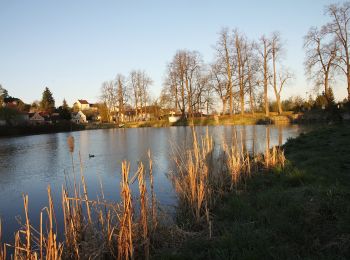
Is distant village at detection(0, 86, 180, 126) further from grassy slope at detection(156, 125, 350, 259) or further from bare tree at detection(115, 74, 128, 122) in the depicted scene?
grassy slope at detection(156, 125, 350, 259)

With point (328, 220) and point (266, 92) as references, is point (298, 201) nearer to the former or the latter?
point (328, 220)

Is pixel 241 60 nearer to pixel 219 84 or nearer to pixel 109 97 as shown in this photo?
pixel 219 84

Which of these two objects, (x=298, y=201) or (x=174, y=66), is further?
(x=174, y=66)

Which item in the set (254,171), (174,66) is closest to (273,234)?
(254,171)

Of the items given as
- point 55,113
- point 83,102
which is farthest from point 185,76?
point 83,102

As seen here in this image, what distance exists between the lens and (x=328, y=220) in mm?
3955

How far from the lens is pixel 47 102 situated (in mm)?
84062

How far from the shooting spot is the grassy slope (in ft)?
11.2

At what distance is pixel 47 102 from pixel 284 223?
8794 cm

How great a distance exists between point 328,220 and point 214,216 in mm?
1749

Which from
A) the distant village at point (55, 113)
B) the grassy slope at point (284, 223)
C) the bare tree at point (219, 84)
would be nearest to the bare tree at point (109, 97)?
the distant village at point (55, 113)

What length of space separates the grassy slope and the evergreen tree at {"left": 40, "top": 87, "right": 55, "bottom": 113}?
83140 millimetres

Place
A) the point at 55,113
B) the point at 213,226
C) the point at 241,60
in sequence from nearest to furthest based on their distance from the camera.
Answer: the point at 213,226, the point at 241,60, the point at 55,113

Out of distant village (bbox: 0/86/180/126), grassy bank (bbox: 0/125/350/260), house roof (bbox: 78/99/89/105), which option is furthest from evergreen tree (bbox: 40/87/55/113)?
grassy bank (bbox: 0/125/350/260)
